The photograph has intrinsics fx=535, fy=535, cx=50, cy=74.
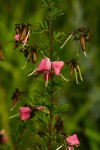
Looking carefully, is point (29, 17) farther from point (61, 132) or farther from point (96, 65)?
point (61, 132)

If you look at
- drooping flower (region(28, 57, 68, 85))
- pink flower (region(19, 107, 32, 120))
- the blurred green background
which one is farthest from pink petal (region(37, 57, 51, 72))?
the blurred green background

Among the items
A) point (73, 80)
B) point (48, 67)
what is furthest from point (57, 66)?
point (73, 80)

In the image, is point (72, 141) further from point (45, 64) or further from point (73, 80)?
point (73, 80)

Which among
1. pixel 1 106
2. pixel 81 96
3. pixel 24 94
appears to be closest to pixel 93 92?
pixel 81 96

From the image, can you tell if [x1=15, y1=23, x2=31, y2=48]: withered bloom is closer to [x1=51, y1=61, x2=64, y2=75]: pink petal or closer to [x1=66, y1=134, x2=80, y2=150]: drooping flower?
[x1=51, y1=61, x2=64, y2=75]: pink petal

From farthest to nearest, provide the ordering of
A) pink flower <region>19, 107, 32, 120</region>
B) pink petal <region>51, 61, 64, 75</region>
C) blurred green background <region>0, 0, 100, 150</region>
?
1. blurred green background <region>0, 0, 100, 150</region>
2. pink flower <region>19, 107, 32, 120</region>
3. pink petal <region>51, 61, 64, 75</region>

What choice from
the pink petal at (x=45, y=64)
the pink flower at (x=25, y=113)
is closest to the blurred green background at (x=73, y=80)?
the pink flower at (x=25, y=113)

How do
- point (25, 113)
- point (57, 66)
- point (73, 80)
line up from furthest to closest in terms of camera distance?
point (73, 80) < point (25, 113) < point (57, 66)

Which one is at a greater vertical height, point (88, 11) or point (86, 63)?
point (88, 11)

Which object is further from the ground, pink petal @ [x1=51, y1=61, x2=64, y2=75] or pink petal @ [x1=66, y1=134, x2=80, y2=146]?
pink petal @ [x1=51, y1=61, x2=64, y2=75]
